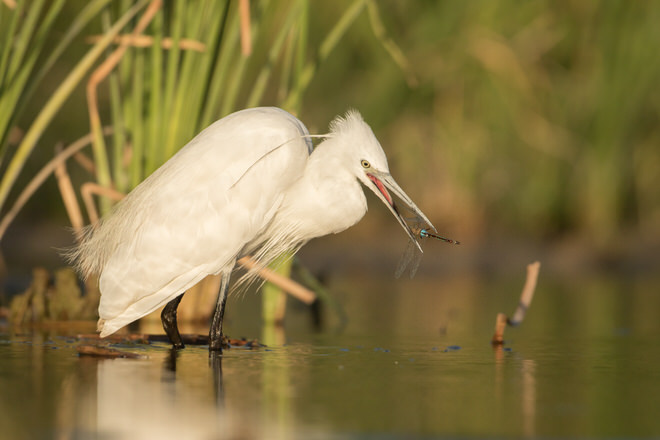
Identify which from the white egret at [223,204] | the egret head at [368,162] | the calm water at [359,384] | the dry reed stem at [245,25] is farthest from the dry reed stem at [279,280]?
the dry reed stem at [245,25]

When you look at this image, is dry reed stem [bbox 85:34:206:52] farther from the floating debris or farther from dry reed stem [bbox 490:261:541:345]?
dry reed stem [bbox 490:261:541:345]

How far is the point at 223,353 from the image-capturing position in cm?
538

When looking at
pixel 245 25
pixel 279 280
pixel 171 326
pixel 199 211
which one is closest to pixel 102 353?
pixel 171 326

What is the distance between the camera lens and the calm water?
3.46 meters

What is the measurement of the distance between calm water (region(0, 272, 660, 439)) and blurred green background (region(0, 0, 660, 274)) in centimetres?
444

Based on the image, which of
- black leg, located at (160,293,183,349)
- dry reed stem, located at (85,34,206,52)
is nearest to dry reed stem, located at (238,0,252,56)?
dry reed stem, located at (85,34,206,52)

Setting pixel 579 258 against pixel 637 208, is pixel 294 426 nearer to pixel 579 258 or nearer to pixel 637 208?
pixel 579 258

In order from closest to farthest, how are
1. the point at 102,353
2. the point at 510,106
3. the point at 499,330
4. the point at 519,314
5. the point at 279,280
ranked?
1. the point at 102,353
2. the point at 499,330
3. the point at 519,314
4. the point at 279,280
5. the point at 510,106

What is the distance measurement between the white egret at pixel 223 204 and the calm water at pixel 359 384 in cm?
35

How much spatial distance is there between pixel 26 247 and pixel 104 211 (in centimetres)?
719

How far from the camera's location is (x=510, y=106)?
37.3 feet

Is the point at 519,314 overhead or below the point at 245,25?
below

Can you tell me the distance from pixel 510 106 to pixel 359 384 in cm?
748

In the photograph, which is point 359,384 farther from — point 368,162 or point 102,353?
point 368,162
